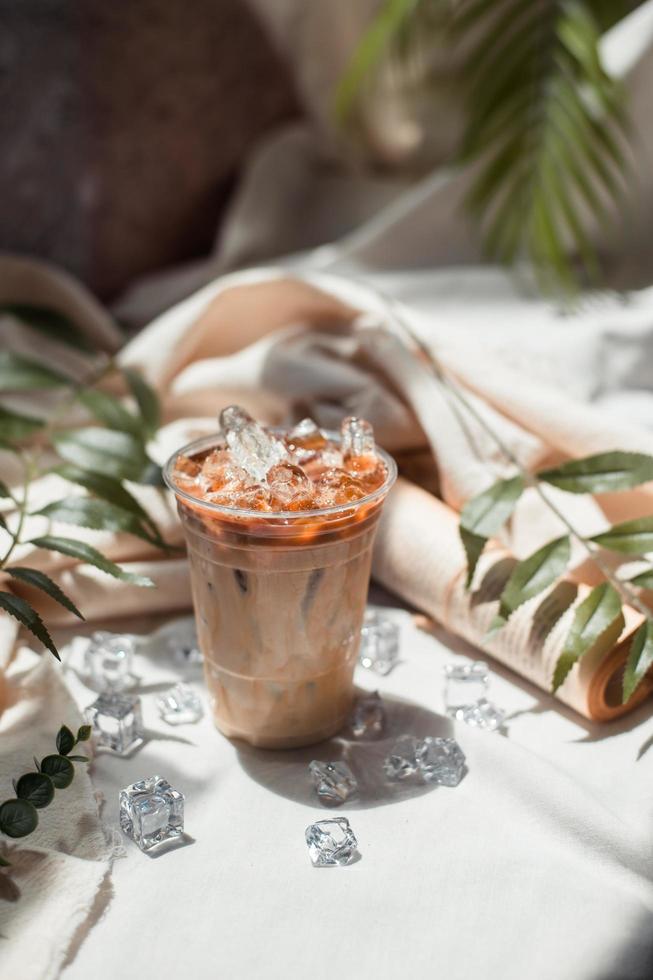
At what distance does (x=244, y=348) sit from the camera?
4.00ft

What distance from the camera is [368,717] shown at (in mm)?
824

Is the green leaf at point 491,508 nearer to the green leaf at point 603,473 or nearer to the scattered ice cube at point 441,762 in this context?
the green leaf at point 603,473

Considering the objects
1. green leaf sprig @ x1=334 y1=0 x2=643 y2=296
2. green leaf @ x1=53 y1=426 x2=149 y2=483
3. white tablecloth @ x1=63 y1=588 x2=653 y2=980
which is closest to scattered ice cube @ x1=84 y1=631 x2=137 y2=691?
white tablecloth @ x1=63 y1=588 x2=653 y2=980

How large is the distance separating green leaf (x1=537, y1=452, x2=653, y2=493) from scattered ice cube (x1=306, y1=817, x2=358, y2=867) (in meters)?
0.34

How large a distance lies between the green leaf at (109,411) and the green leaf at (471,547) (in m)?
0.35

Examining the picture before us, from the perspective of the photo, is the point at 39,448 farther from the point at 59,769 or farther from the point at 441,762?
the point at 441,762

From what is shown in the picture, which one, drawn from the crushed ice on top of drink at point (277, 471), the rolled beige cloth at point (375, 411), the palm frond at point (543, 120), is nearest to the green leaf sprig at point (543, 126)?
the palm frond at point (543, 120)

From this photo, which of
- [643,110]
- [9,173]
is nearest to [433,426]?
[643,110]

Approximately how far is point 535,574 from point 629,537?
0.09 meters

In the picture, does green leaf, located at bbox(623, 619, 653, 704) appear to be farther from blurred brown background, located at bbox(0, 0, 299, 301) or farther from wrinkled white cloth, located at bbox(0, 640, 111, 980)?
blurred brown background, located at bbox(0, 0, 299, 301)

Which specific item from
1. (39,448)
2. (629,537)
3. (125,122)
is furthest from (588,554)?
(125,122)

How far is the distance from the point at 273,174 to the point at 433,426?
901mm

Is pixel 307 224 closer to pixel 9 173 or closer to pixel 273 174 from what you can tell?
pixel 273 174

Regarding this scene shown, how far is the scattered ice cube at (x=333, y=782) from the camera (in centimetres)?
74
